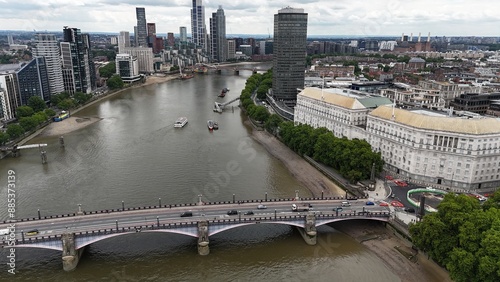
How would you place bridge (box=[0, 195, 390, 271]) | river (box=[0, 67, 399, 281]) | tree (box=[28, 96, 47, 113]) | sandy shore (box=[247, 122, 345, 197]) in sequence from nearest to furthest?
1. bridge (box=[0, 195, 390, 271])
2. river (box=[0, 67, 399, 281])
3. sandy shore (box=[247, 122, 345, 197])
4. tree (box=[28, 96, 47, 113])

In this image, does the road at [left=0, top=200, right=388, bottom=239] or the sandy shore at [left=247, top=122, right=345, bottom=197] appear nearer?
the road at [left=0, top=200, right=388, bottom=239]

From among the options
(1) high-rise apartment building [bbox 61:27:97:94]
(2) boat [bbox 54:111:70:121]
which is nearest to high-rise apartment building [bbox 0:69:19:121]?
(2) boat [bbox 54:111:70:121]

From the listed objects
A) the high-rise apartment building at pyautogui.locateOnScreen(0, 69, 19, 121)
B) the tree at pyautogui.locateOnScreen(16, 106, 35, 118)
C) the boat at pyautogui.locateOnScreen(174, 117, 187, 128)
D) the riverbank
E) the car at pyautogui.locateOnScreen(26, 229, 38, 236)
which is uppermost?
the high-rise apartment building at pyautogui.locateOnScreen(0, 69, 19, 121)

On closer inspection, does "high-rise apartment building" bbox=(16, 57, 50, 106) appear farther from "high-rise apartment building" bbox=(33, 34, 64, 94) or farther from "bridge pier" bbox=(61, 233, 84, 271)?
"bridge pier" bbox=(61, 233, 84, 271)

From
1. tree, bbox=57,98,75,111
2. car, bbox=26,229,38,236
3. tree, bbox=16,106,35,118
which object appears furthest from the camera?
tree, bbox=57,98,75,111

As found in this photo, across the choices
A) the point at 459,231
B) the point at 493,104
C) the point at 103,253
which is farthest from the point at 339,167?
the point at 493,104

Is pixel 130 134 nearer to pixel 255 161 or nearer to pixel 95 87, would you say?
pixel 255 161

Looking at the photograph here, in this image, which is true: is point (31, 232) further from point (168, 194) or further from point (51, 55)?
point (51, 55)
